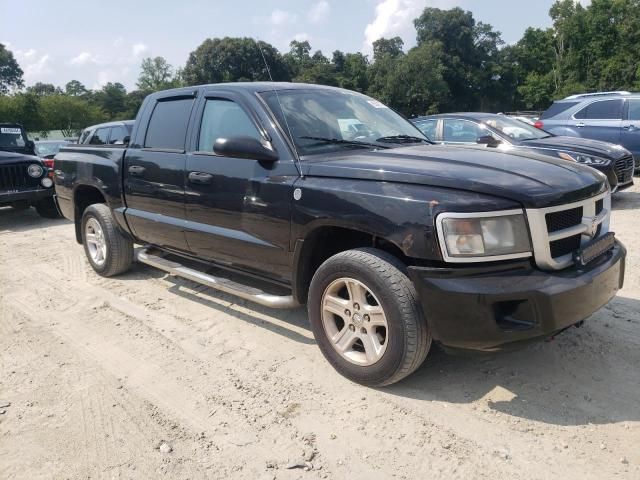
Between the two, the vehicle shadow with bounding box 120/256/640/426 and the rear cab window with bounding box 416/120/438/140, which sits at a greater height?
the rear cab window with bounding box 416/120/438/140

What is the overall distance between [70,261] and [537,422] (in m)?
5.73

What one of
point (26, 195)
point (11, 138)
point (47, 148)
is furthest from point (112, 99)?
point (26, 195)

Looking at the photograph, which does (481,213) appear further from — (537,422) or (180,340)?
(180,340)

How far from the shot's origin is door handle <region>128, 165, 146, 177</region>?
4520 mm

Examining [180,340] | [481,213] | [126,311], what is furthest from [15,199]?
[481,213]

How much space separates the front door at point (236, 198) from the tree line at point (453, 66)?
34.5 metres

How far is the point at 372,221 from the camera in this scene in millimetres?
2787

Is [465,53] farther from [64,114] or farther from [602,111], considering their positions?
[602,111]

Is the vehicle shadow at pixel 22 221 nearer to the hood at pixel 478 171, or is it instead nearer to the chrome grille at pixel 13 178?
the chrome grille at pixel 13 178

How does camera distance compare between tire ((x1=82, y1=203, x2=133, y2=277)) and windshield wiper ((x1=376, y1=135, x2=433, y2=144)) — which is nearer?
windshield wiper ((x1=376, y1=135, x2=433, y2=144))

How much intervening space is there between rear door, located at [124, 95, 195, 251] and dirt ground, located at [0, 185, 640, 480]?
783 millimetres

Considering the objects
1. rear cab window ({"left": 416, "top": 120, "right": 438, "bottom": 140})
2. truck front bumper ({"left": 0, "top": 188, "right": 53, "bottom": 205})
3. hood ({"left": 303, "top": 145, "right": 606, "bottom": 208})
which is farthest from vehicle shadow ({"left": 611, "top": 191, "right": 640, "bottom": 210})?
truck front bumper ({"left": 0, "top": 188, "right": 53, "bottom": 205})

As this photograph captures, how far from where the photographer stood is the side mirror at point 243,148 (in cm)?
325

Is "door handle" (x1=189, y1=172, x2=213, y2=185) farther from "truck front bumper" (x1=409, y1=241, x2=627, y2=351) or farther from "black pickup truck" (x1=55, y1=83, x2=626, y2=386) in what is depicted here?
"truck front bumper" (x1=409, y1=241, x2=627, y2=351)
